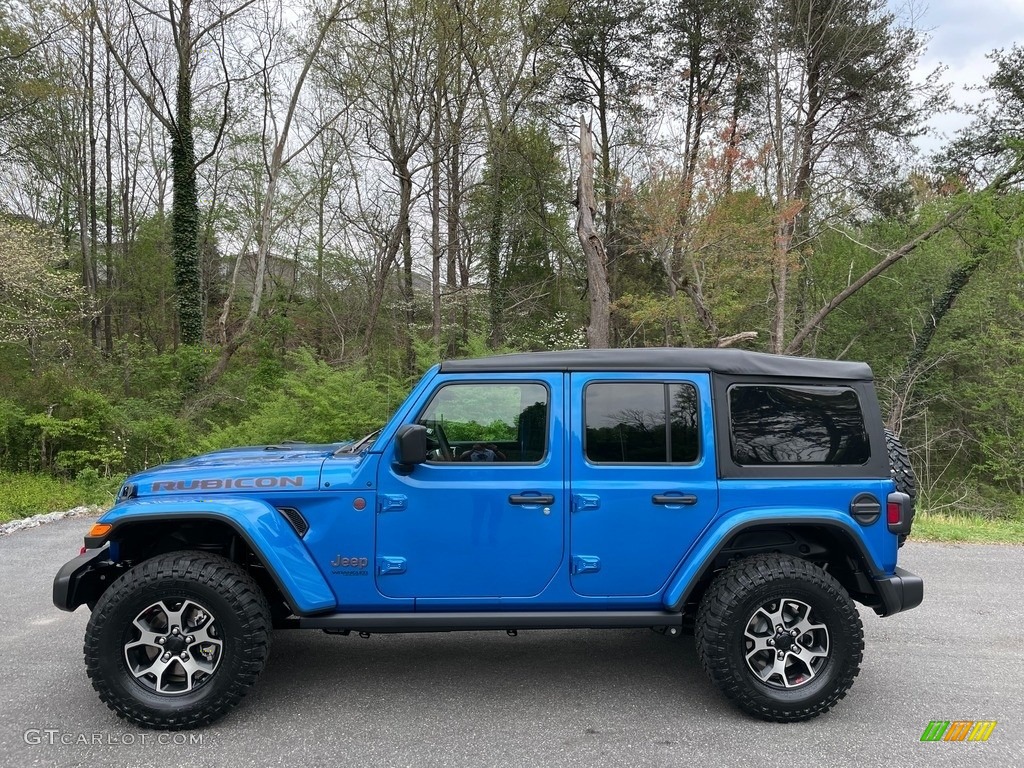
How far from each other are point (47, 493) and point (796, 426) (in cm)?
1047

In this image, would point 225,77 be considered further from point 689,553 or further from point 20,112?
point 689,553

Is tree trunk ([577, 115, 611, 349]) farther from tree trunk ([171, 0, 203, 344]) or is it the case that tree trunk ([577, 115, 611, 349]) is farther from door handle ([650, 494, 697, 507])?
door handle ([650, 494, 697, 507])

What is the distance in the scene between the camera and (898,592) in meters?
3.42

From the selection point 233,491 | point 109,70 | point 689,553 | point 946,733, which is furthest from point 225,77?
point 946,733

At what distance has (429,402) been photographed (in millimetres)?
3533

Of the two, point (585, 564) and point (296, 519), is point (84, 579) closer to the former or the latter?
point (296, 519)

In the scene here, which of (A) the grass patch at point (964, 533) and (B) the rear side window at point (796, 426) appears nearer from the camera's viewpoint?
(B) the rear side window at point (796, 426)

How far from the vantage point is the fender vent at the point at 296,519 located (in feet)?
11.0

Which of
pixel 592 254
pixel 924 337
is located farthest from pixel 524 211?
pixel 924 337

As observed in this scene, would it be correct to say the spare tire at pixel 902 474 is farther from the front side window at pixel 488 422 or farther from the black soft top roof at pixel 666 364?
the front side window at pixel 488 422

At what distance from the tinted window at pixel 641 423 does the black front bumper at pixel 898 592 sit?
1.21 m

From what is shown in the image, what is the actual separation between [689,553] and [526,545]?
86cm

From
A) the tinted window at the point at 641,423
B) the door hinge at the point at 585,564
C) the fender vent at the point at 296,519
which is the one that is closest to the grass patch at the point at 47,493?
the fender vent at the point at 296,519

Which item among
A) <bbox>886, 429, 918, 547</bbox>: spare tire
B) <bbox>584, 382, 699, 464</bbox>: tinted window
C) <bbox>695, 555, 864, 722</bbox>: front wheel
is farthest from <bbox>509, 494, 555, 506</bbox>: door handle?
<bbox>886, 429, 918, 547</bbox>: spare tire
